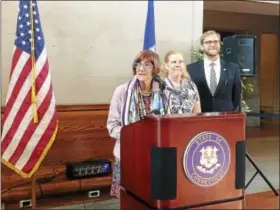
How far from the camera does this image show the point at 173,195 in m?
1.51

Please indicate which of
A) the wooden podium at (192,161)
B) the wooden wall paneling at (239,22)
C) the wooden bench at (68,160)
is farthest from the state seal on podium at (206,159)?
the wooden wall paneling at (239,22)

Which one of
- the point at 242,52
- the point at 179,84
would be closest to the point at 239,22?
the point at 242,52

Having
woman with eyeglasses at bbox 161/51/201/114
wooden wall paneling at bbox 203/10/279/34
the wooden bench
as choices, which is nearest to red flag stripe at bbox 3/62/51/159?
the wooden bench

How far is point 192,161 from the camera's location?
1513mm

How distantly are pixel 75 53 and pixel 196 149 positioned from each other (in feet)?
9.49

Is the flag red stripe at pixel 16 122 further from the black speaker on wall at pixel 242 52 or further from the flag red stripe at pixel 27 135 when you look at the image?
the black speaker on wall at pixel 242 52

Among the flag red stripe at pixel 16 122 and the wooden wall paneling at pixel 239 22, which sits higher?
the wooden wall paneling at pixel 239 22

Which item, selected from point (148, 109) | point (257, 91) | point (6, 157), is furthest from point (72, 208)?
point (257, 91)

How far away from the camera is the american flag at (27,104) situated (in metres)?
2.87

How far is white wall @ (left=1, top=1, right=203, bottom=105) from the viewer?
4.04 m

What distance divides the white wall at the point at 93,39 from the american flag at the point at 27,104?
0.94m

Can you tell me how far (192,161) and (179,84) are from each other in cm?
103

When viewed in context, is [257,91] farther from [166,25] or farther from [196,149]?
[196,149]

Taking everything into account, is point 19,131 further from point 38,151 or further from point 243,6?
point 243,6
